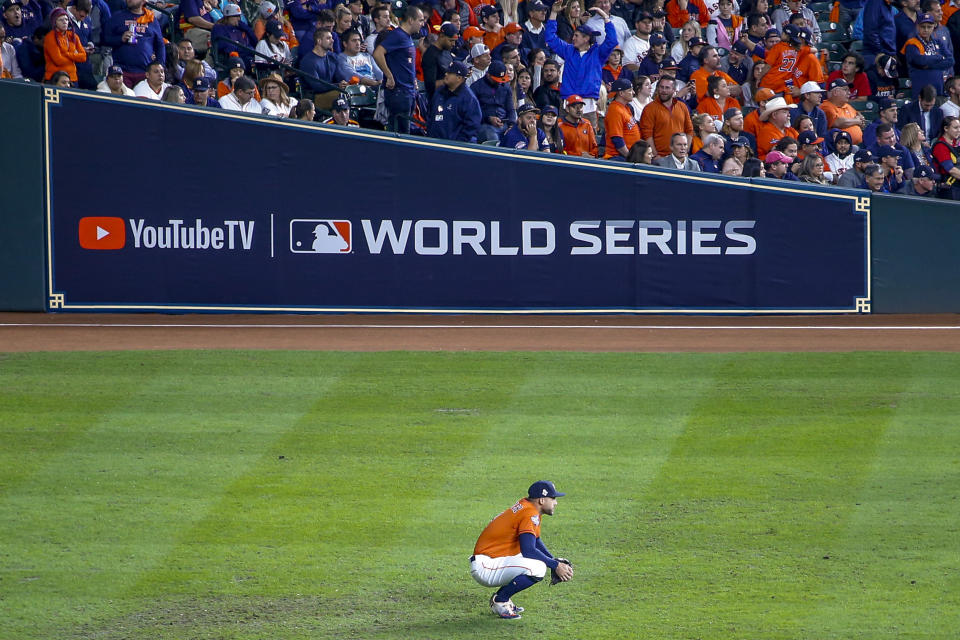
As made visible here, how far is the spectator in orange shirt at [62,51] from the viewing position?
17.2 metres

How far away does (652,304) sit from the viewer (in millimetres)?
17406

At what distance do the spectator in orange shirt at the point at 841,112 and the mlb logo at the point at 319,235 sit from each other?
22.8 ft

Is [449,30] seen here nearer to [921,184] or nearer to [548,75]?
[548,75]

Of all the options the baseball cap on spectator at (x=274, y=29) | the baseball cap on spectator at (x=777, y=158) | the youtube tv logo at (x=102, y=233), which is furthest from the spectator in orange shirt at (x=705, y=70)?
the youtube tv logo at (x=102, y=233)

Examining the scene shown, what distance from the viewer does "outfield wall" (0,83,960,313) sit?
17.0 m

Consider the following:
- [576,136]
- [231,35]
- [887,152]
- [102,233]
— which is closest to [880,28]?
[887,152]

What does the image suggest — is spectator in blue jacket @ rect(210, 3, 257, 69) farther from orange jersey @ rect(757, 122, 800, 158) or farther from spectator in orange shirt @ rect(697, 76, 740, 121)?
A: orange jersey @ rect(757, 122, 800, 158)

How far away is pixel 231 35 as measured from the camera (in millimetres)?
18391

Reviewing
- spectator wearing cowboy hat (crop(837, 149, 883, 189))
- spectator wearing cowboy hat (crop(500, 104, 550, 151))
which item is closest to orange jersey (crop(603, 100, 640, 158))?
spectator wearing cowboy hat (crop(500, 104, 550, 151))

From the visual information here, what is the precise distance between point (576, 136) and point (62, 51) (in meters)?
6.77

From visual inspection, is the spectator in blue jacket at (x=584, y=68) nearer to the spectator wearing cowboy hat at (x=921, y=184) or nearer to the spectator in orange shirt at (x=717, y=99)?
the spectator in orange shirt at (x=717, y=99)

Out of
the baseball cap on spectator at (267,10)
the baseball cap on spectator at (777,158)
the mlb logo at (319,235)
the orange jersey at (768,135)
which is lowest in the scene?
the mlb logo at (319,235)

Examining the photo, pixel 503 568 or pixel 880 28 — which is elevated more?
pixel 880 28

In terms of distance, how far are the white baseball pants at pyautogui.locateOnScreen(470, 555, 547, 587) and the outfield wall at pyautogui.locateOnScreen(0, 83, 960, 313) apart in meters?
9.71
